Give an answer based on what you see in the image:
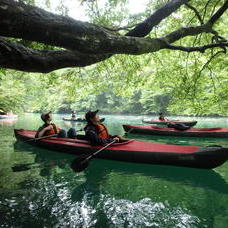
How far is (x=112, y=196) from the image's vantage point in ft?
16.5

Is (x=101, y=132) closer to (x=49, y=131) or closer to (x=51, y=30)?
(x=49, y=131)

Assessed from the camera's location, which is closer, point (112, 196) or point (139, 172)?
point (112, 196)

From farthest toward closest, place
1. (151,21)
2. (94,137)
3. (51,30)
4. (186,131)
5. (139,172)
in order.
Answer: (186,131) < (94,137) < (139,172) < (151,21) < (51,30)

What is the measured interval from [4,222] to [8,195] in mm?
1174

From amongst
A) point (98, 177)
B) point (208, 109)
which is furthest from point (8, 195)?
point (208, 109)

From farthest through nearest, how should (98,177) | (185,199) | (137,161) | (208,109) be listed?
(208,109) < (137,161) < (98,177) < (185,199)

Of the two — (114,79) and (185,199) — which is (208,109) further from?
(185,199)

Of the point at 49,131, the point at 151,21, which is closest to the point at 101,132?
the point at 49,131

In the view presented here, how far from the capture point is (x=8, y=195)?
492 cm

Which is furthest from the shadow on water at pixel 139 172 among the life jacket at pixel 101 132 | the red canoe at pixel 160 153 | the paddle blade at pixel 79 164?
the life jacket at pixel 101 132

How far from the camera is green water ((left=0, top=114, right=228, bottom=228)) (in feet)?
13.1

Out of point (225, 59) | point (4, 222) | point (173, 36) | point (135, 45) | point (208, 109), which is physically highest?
point (225, 59)

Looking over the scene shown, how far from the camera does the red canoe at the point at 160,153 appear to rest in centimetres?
611

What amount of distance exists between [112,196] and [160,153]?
2.25 meters
